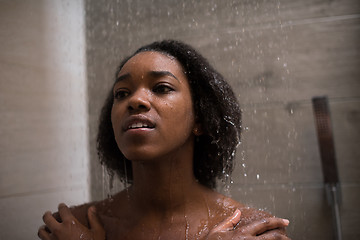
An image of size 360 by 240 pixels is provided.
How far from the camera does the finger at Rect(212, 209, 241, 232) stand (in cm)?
87

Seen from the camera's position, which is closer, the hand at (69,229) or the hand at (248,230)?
the hand at (248,230)

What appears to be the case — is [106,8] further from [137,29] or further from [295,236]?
[295,236]

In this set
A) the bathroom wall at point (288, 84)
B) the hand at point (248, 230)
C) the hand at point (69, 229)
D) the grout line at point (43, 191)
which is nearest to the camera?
the hand at point (248, 230)

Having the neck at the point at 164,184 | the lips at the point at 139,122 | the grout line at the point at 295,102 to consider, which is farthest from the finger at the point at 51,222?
the grout line at the point at 295,102

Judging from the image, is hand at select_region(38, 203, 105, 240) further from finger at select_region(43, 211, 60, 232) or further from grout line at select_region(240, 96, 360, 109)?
grout line at select_region(240, 96, 360, 109)

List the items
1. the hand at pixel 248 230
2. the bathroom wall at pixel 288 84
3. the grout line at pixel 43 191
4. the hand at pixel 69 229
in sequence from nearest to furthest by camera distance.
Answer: the hand at pixel 248 230, the hand at pixel 69 229, the grout line at pixel 43 191, the bathroom wall at pixel 288 84

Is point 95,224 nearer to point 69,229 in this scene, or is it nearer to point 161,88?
point 69,229

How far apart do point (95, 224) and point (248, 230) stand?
1.49 ft

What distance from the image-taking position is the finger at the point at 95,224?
3.20 feet

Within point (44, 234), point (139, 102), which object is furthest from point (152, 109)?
point (44, 234)

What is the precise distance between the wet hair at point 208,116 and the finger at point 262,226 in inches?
9.7

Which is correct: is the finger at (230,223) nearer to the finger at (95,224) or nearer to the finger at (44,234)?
the finger at (95,224)

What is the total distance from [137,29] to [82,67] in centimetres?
33

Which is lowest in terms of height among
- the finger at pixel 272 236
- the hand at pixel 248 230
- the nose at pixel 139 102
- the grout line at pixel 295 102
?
the finger at pixel 272 236
